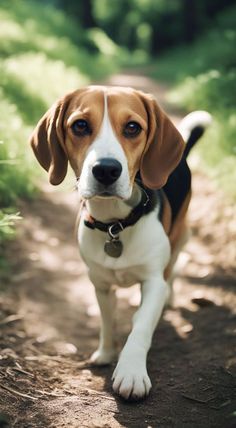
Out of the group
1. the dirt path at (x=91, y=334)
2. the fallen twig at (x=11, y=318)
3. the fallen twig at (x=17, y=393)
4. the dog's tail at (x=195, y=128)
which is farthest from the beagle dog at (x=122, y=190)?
the dog's tail at (x=195, y=128)

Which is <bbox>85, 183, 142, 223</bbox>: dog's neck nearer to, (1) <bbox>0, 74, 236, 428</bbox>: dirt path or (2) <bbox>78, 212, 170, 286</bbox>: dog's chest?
(2) <bbox>78, 212, 170, 286</bbox>: dog's chest

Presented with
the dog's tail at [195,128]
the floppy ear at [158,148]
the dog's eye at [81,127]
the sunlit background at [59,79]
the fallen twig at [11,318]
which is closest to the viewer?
the dog's eye at [81,127]

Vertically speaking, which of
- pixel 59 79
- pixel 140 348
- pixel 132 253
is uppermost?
pixel 132 253

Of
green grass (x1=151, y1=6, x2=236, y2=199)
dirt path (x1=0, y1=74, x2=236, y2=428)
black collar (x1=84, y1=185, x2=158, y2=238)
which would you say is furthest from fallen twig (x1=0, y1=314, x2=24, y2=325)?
green grass (x1=151, y1=6, x2=236, y2=199)

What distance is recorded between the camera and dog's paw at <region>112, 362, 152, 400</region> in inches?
96.9

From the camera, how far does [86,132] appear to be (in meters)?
2.70

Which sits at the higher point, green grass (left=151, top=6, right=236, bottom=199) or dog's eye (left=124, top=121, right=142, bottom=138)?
dog's eye (left=124, top=121, right=142, bottom=138)

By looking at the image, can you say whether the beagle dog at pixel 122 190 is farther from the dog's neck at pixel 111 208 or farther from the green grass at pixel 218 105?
the green grass at pixel 218 105

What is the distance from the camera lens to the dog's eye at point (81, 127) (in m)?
2.71

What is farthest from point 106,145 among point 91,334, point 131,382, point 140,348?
point 91,334

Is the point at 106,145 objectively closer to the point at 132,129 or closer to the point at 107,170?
the point at 107,170

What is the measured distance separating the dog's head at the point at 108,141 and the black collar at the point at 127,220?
7.0 inches

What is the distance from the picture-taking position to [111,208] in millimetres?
2947

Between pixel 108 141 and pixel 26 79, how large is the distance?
6.19 meters
